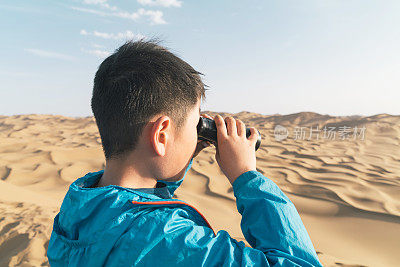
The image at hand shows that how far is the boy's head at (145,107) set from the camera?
98 centimetres

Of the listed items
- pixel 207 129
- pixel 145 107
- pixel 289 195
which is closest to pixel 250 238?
pixel 207 129

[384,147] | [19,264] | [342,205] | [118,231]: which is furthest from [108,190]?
[384,147]

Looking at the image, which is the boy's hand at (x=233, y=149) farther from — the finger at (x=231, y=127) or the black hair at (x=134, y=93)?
the black hair at (x=134, y=93)

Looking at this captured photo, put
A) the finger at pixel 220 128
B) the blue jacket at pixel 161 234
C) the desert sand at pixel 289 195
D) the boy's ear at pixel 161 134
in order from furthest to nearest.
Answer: the desert sand at pixel 289 195
the finger at pixel 220 128
the boy's ear at pixel 161 134
the blue jacket at pixel 161 234

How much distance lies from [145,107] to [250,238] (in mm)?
611

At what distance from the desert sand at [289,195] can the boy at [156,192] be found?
170 cm

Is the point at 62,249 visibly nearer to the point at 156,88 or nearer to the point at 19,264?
the point at 156,88

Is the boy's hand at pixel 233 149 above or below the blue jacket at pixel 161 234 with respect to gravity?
above

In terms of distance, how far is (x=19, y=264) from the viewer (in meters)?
2.04

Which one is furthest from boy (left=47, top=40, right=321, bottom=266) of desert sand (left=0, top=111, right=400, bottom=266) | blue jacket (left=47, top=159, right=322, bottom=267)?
desert sand (left=0, top=111, right=400, bottom=266)

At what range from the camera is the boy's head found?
3.20 ft

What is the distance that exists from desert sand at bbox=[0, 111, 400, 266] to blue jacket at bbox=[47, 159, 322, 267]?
1695 mm

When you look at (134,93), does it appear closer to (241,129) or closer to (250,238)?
(241,129)

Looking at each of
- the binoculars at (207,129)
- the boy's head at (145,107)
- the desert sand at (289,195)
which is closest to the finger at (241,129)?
the binoculars at (207,129)
